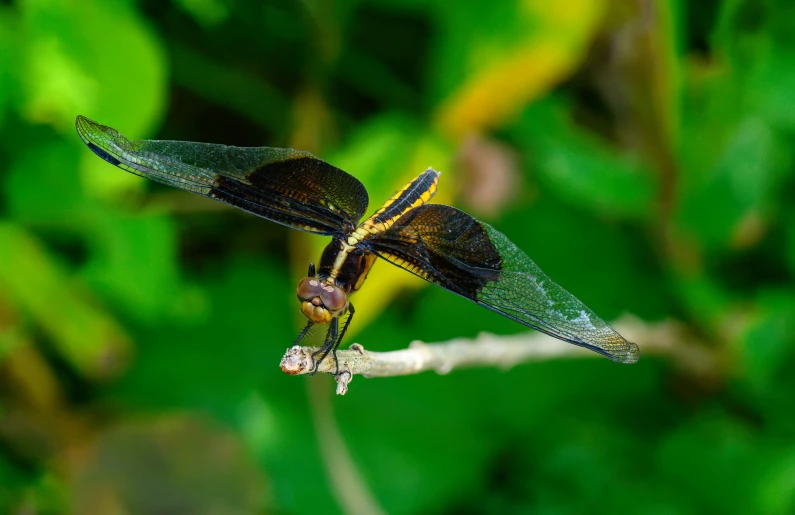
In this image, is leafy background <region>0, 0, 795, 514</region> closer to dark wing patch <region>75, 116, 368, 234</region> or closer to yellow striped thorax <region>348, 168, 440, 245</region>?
dark wing patch <region>75, 116, 368, 234</region>

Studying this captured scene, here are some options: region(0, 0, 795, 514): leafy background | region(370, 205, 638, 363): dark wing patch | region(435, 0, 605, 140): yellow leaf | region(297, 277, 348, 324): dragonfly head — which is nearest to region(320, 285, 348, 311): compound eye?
region(297, 277, 348, 324): dragonfly head

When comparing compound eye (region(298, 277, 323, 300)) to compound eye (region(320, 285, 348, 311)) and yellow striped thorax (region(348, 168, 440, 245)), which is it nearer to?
compound eye (region(320, 285, 348, 311))

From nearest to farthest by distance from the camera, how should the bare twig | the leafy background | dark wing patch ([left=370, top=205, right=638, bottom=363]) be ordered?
the bare twig, dark wing patch ([left=370, top=205, right=638, bottom=363]), the leafy background

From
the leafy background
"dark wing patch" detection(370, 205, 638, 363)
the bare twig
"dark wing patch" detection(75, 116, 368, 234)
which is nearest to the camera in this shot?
the bare twig

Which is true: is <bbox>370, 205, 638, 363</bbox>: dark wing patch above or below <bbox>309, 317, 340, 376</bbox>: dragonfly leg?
above

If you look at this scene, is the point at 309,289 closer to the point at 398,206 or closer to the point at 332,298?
the point at 332,298

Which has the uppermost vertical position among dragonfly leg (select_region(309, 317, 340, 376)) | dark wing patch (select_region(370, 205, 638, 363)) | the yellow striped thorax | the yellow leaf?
the yellow leaf

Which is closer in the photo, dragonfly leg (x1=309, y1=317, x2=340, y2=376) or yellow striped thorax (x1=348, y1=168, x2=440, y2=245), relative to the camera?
dragonfly leg (x1=309, y1=317, x2=340, y2=376)

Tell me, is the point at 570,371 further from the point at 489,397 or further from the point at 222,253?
the point at 222,253

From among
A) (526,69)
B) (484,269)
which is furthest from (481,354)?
(526,69)
